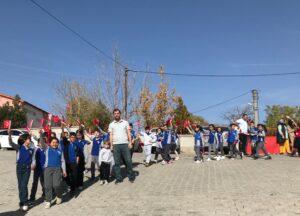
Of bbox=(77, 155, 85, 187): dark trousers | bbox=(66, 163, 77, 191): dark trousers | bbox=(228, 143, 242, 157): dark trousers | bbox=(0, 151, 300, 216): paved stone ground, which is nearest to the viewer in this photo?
bbox=(0, 151, 300, 216): paved stone ground

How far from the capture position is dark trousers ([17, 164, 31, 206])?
31.0 feet

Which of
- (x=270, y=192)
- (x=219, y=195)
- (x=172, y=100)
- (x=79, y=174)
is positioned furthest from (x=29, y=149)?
(x=172, y=100)

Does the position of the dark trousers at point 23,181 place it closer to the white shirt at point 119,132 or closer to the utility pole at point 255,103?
the white shirt at point 119,132

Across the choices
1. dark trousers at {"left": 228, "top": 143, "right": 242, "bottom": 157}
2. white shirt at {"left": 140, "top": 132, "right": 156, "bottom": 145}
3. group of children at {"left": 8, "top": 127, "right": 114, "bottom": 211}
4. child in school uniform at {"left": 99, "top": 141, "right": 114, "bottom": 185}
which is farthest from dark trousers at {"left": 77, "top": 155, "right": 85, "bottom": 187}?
dark trousers at {"left": 228, "top": 143, "right": 242, "bottom": 157}

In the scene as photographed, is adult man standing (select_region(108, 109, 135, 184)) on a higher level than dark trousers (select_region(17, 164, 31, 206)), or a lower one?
higher

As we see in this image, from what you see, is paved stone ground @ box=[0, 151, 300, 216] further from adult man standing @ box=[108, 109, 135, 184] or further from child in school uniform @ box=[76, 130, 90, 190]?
adult man standing @ box=[108, 109, 135, 184]

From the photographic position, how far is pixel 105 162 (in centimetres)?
1250

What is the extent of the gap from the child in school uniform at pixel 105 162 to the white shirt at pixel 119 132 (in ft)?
1.96

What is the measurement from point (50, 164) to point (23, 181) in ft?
2.18

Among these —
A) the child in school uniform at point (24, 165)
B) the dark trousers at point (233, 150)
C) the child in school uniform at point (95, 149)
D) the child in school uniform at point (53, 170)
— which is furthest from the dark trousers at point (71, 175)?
the dark trousers at point (233, 150)

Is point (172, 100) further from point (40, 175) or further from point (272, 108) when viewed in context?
point (272, 108)

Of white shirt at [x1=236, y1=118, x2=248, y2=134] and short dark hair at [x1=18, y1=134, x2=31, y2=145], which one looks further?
white shirt at [x1=236, y1=118, x2=248, y2=134]

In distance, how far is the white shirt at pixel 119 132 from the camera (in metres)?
12.1

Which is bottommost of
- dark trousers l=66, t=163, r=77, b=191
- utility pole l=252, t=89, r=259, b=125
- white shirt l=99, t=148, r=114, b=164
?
dark trousers l=66, t=163, r=77, b=191
